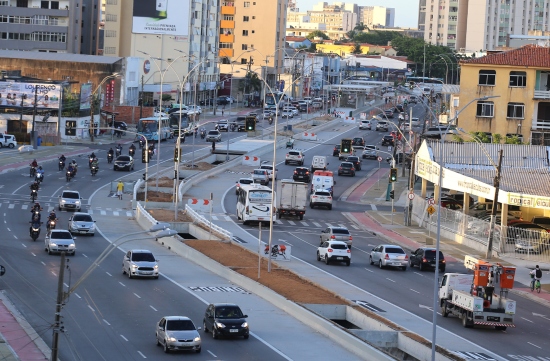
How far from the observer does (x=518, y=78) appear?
9344 centimetres

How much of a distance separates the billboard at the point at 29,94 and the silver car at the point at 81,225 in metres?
53.1

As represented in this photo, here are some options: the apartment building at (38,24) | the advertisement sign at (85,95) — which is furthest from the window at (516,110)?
the apartment building at (38,24)

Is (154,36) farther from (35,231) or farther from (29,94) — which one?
(35,231)

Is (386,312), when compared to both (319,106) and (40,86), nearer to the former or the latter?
(40,86)

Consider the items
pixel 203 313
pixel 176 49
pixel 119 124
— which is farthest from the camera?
pixel 176 49

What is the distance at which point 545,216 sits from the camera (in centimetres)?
7231

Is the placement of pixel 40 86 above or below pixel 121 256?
above

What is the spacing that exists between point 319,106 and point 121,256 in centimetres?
14079

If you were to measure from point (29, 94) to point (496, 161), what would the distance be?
2153 inches

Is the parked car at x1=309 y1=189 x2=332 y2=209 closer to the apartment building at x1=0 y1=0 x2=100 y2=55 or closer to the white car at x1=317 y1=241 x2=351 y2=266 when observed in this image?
the white car at x1=317 y1=241 x2=351 y2=266

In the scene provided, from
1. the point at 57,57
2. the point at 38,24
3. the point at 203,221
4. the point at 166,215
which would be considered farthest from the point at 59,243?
the point at 38,24

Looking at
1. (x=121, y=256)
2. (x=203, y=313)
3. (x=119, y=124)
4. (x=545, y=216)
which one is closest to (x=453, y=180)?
(x=545, y=216)

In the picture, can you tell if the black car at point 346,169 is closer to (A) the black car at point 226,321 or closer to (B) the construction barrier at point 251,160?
(B) the construction barrier at point 251,160

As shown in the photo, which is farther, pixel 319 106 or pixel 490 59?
pixel 319 106
